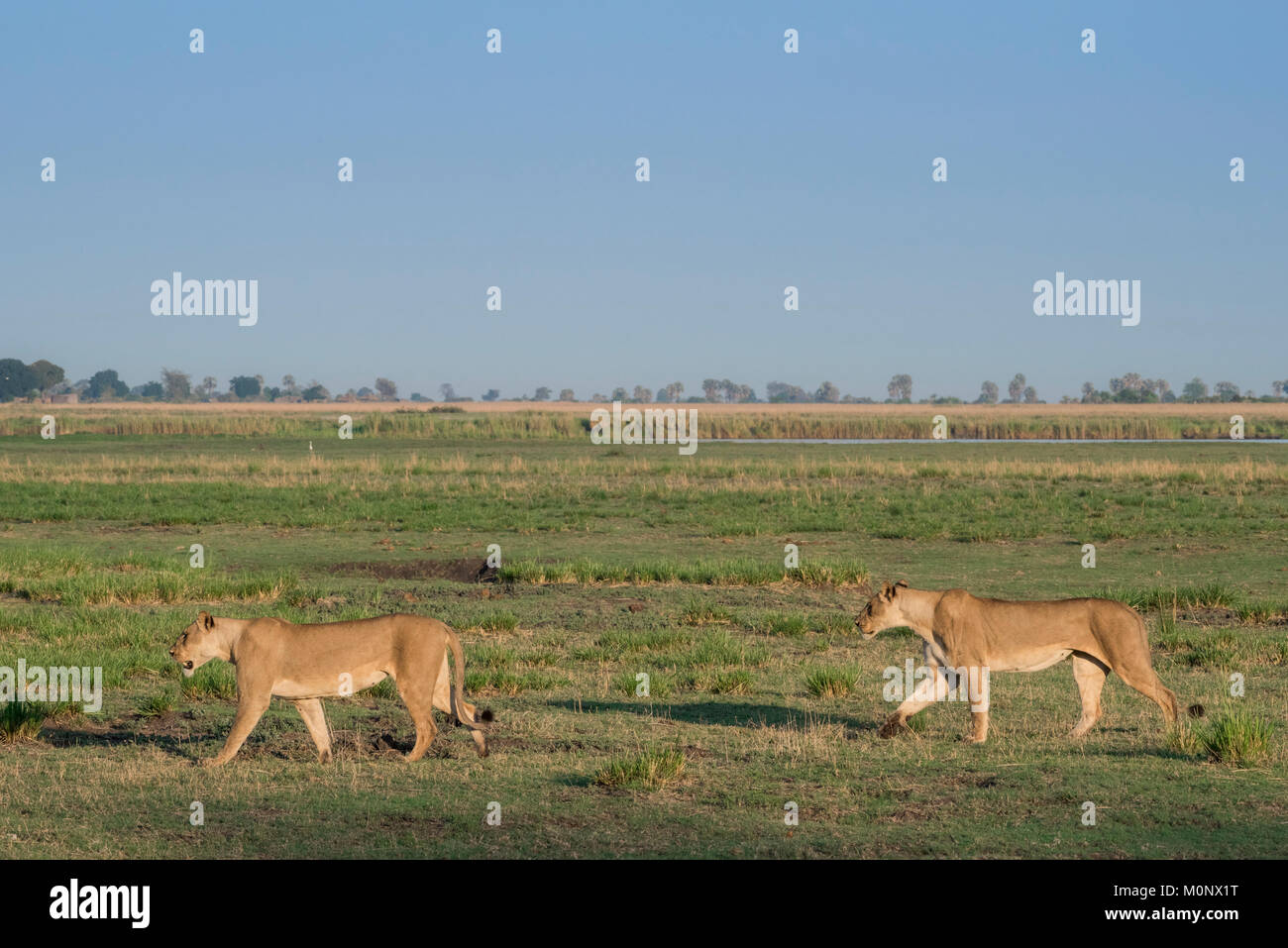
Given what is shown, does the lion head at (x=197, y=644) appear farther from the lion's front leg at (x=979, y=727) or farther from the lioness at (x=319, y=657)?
the lion's front leg at (x=979, y=727)

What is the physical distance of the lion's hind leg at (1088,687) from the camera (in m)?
10.7

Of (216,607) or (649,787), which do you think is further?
(216,607)

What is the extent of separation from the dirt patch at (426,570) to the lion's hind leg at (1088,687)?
488 inches

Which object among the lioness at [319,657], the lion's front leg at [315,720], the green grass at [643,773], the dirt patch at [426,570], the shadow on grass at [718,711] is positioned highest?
the lioness at [319,657]

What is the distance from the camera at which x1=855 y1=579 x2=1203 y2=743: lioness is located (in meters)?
10.2

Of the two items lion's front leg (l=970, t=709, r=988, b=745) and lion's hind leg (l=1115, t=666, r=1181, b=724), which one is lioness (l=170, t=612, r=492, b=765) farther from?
lion's hind leg (l=1115, t=666, r=1181, b=724)

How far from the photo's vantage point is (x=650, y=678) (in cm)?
1370

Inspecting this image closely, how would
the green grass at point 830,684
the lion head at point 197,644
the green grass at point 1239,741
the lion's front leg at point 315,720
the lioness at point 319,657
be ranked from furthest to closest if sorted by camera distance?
the green grass at point 830,684
the lion's front leg at point 315,720
the green grass at point 1239,741
the lion head at point 197,644
the lioness at point 319,657

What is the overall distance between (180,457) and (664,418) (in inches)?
2707

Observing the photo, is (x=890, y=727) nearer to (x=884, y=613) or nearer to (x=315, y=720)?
Answer: (x=884, y=613)

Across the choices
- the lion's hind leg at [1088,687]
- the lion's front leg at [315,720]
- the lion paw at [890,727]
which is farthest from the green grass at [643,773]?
the lion's hind leg at [1088,687]
